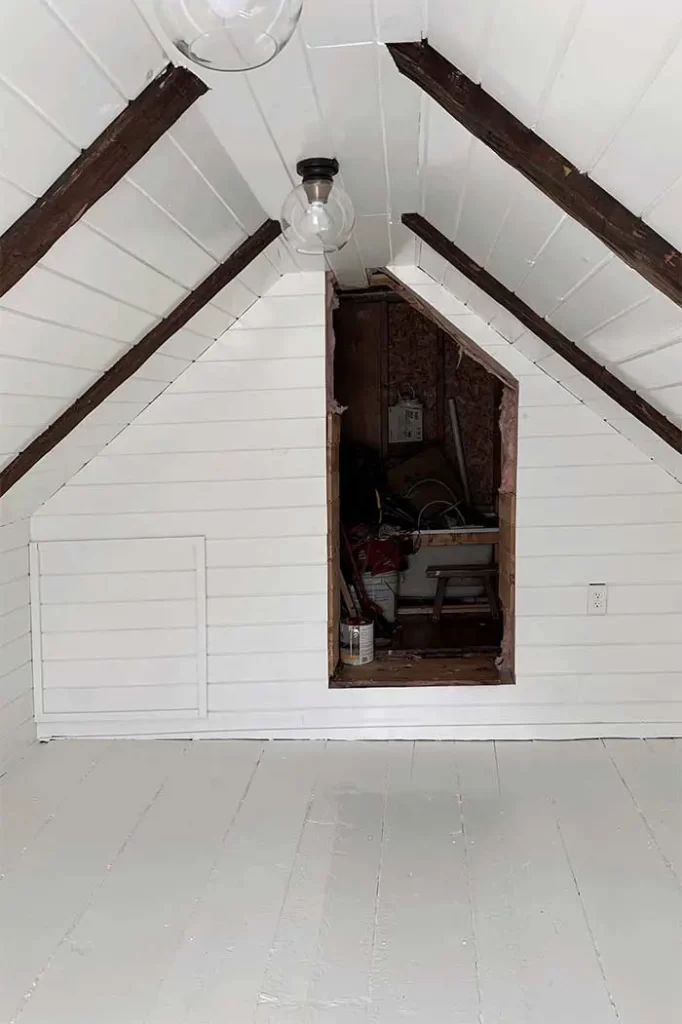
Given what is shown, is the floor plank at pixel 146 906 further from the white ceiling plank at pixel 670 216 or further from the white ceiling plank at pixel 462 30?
the white ceiling plank at pixel 462 30

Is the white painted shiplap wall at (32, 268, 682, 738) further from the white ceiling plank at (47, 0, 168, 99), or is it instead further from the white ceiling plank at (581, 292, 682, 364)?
the white ceiling plank at (47, 0, 168, 99)

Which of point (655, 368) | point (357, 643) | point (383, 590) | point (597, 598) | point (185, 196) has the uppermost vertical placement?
point (185, 196)

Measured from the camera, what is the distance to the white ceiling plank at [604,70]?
0.98 m

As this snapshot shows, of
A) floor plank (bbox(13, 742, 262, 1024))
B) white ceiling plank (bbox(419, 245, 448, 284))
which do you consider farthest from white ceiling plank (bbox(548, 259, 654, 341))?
floor plank (bbox(13, 742, 262, 1024))

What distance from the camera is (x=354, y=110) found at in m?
1.59

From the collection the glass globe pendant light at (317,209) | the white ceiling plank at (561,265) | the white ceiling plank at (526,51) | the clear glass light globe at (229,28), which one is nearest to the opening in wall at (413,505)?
the white ceiling plank at (561,265)

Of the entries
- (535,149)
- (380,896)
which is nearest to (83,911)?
(380,896)

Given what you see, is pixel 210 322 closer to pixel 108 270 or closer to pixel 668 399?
pixel 108 270

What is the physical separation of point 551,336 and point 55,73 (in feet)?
5.51

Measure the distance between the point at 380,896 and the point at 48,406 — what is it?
1.65 metres

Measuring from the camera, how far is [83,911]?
211 centimetres

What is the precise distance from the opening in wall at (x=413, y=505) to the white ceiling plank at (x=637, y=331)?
95 cm

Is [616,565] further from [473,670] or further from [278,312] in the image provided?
[278,312]

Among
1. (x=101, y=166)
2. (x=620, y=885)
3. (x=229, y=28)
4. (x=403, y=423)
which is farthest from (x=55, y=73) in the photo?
(x=403, y=423)
